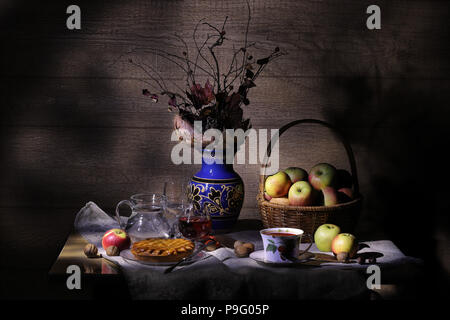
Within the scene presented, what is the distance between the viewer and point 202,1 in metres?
1.91

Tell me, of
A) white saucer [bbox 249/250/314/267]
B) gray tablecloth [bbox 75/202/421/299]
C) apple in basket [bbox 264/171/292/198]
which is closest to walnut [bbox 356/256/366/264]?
gray tablecloth [bbox 75/202/421/299]

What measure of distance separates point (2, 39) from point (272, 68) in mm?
973

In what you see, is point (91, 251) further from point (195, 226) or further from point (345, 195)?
point (345, 195)

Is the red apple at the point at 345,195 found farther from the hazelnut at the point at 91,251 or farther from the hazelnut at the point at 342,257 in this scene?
the hazelnut at the point at 91,251

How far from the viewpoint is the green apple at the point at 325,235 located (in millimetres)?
1510

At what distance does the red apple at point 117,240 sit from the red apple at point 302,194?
0.51 m

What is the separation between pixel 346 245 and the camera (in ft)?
4.69

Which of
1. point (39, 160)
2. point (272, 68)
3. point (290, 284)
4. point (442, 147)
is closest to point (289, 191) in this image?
point (290, 284)

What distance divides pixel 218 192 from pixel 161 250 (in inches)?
13.9

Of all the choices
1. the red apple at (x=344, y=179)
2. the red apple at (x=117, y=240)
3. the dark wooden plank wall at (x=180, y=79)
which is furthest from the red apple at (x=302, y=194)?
the red apple at (x=117, y=240)

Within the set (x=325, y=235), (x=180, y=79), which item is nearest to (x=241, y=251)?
(x=325, y=235)

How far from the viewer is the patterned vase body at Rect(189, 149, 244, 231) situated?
5.51ft

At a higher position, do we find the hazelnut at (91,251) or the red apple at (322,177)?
the red apple at (322,177)

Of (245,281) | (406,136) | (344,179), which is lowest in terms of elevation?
(245,281)
